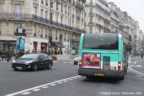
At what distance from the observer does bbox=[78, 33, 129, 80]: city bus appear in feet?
47.3

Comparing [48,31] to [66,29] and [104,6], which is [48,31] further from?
[104,6]

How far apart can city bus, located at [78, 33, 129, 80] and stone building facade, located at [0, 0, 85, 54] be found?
3116 centimetres

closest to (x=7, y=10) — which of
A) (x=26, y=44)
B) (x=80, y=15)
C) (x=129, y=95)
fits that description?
(x=26, y=44)

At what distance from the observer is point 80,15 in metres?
72.9

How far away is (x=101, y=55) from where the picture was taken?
14.7m

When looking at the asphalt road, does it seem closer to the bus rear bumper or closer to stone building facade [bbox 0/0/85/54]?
the bus rear bumper

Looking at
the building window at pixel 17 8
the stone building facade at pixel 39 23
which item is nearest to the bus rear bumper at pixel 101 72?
the stone building facade at pixel 39 23

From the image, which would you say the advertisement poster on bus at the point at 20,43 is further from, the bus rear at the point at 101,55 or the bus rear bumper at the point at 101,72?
the bus rear bumper at the point at 101,72

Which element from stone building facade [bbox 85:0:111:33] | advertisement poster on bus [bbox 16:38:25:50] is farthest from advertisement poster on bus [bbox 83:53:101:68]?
stone building facade [bbox 85:0:111:33]

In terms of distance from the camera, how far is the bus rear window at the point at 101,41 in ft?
48.3

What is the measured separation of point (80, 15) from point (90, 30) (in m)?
15.4

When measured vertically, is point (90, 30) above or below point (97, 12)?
below

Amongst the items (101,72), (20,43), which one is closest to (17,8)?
(20,43)

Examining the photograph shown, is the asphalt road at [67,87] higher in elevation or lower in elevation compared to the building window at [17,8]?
lower
